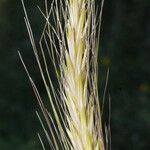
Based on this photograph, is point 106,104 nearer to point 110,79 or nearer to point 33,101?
point 110,79

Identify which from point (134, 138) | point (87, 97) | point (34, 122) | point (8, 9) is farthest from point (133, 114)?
point (87, 97)

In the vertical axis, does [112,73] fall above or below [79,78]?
below

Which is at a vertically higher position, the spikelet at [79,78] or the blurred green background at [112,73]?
the spikelet at [79,78]

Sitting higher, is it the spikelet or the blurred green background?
the spikelet

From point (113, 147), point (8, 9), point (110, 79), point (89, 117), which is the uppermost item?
point (89, 117)

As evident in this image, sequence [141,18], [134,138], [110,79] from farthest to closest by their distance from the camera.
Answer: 1. [141,18]
2. [110,79]
3. [134,138]

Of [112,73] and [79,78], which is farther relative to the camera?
[112,73]

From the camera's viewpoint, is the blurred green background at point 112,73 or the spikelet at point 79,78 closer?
the spikelet at point 79,78

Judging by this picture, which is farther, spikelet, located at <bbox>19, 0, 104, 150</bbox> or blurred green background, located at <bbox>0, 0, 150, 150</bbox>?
blurred green background, located at <bbox>0, 0, 150, 150</bbox>
